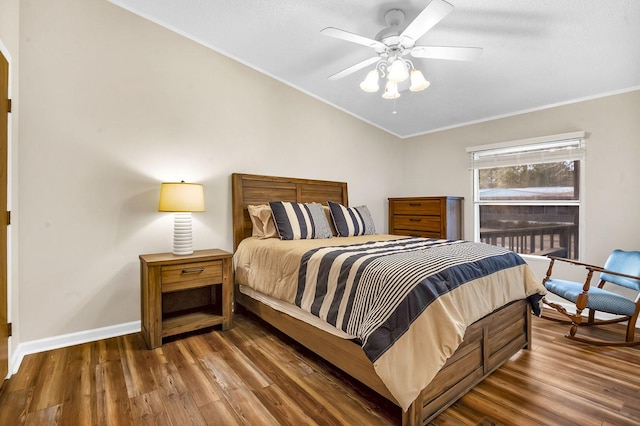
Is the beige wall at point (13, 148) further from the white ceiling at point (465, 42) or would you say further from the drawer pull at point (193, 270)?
the drawer pull at point (193, 270)

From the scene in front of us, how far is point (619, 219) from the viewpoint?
123 inches

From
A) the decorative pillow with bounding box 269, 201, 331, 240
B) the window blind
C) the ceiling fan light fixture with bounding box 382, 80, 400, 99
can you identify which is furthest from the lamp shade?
the window blind

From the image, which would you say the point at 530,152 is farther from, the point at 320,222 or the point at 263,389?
the point at 263,389

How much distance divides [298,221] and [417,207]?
2111mm

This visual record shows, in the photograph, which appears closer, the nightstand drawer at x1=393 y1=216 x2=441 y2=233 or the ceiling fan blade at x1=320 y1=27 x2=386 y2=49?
the ceiling fan blade at x1=320 y1=27 x2=386 y2=49

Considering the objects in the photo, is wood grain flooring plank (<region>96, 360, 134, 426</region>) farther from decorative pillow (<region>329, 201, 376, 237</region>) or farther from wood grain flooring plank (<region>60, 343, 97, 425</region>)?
decorative pillow (<region>329, 201, 376, 237</region>)

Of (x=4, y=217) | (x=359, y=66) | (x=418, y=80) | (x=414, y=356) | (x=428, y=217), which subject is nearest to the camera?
(x=414, y=356)

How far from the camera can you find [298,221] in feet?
10.4

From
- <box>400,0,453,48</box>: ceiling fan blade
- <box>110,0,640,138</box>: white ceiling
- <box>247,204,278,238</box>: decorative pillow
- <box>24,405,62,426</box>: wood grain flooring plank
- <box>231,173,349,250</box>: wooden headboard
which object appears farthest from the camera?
<box>231,173,349,250</box>: wooden headboard

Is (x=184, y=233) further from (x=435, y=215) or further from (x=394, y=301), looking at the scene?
(x=435, y=215)

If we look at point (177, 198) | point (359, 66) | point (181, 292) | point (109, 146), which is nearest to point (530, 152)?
point (359, 66)

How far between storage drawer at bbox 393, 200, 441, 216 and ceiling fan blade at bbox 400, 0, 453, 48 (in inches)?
95.8

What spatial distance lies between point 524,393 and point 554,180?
8.89 feet

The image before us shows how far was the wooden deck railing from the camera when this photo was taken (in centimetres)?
353
